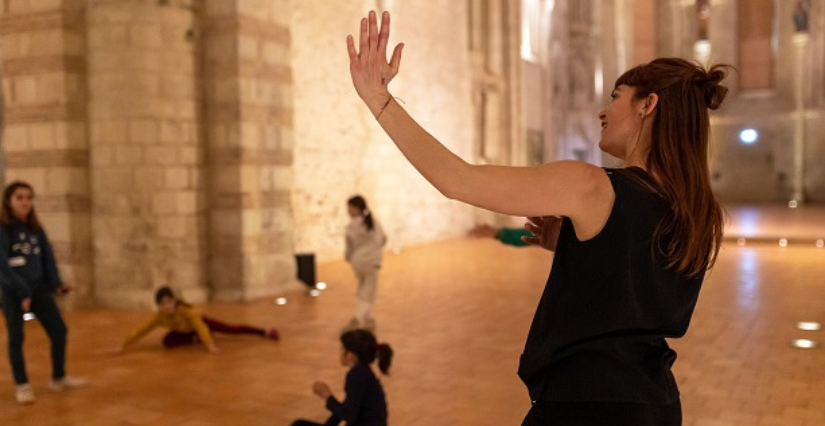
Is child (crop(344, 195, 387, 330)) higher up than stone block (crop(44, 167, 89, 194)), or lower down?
lower down

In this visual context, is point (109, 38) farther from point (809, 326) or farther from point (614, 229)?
point (614, 229)

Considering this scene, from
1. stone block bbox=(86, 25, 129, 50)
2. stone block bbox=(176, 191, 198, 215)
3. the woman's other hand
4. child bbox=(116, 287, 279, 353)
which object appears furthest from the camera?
stone block bbox=(176, 191, 198, 215)

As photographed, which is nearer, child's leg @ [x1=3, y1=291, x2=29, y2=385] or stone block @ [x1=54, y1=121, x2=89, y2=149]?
child's leg @ [x1=3, y1=291, x2=29, y2=385]

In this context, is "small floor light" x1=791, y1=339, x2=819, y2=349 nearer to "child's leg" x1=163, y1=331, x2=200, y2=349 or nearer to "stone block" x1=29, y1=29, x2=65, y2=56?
"child's leg" x1=163, y1=331, x2=200, y2=349

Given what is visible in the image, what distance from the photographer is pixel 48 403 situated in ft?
17.7

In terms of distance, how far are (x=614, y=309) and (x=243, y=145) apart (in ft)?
27.9

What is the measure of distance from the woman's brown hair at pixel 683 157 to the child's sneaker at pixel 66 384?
17.4 ft

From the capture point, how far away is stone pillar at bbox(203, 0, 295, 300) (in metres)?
9.56

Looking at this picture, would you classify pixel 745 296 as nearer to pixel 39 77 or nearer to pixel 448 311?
pixel 448 311

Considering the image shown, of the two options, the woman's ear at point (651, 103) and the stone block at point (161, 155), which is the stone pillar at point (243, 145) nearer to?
the stone block at point (161, 155)

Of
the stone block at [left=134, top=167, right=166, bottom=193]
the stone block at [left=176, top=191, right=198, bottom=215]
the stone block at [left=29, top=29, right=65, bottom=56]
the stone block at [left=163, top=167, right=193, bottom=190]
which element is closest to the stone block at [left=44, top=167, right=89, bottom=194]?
the stone block at [left=134, top=167, right=166, bottom=193]

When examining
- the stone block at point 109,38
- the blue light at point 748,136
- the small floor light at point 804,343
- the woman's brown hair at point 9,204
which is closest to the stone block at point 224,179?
the stone block at point 109,38

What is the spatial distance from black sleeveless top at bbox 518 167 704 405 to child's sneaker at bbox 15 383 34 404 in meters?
4.86

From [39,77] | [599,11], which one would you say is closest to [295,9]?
[39,77]
